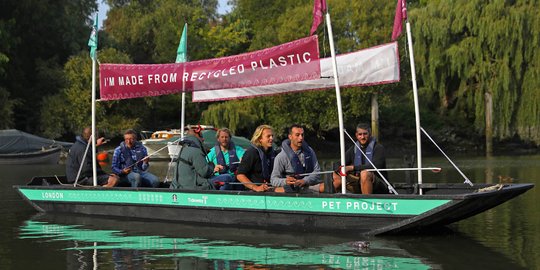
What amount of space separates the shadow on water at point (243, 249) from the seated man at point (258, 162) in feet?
2.86

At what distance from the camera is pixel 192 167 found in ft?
51.0

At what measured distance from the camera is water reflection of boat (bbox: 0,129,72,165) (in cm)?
4316

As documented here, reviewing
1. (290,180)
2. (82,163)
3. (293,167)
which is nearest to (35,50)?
(82,163)

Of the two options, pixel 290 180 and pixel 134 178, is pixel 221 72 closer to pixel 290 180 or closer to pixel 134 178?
pixel 290 180

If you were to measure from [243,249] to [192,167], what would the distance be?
318cm

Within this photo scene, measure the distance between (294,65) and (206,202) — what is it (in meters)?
3.04

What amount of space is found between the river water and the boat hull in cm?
20

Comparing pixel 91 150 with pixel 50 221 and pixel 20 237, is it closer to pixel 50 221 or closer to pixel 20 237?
pixel 50 221

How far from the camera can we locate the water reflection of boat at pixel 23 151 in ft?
142

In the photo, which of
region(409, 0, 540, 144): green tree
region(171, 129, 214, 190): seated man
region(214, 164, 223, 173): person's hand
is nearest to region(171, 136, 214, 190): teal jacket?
region(171, 129, 214, 190): seated man

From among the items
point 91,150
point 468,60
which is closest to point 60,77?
point 468,60

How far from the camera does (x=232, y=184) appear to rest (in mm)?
15945

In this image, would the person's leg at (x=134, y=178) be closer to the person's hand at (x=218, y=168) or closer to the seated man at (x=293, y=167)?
the person's hand at (x=218, y=168)

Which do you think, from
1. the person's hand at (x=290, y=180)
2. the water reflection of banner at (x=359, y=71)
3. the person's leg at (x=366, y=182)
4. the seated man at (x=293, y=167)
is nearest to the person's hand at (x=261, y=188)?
the seated man at (x=293, y=167)
